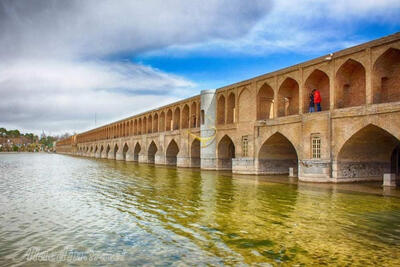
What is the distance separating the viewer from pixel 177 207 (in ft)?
30.8

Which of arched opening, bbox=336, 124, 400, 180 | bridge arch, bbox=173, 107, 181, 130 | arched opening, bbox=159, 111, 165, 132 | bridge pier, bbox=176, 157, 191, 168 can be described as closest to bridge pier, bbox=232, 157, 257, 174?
arched opening, bbox=336, 124, 400, 180

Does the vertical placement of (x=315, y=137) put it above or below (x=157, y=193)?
above

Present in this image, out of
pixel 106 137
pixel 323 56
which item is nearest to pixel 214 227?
pixel 323 56

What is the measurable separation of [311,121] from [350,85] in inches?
118

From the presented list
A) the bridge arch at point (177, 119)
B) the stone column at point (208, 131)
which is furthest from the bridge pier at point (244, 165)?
the bridge arch at point (177, 119)

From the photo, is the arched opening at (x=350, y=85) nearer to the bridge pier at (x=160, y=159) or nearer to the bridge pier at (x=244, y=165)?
the bridge pier at (x=244, y=165)

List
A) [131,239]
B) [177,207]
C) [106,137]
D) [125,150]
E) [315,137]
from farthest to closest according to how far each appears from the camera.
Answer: [106,137]
[125,150]
[315,137]
[177,207]
[131,239]

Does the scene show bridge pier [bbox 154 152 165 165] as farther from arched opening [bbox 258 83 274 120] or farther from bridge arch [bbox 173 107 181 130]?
arched opening [bbox 258 83 274 120]

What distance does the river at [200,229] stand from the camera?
206 inches

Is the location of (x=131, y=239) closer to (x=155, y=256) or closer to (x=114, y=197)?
(x=155, y=256)

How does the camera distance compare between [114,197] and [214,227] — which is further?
[114,197]

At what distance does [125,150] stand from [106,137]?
1341 cm

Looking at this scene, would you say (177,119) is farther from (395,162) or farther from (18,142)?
(18,142)

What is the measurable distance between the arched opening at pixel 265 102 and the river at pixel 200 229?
932 centimetres
